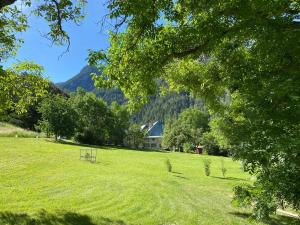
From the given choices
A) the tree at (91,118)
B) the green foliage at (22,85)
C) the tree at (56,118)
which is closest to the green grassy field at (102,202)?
the green foliage at (22,85)

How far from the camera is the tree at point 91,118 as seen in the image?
75375 mm

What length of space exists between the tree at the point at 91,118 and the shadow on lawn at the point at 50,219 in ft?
207

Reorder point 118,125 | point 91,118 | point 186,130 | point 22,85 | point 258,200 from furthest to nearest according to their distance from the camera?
point 186,130, point 118,125, point 91,118, point 22,85, point 258,200

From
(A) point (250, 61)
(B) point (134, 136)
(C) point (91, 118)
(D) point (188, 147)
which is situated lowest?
(D) point (188, 147)

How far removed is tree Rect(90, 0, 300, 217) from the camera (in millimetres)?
6328

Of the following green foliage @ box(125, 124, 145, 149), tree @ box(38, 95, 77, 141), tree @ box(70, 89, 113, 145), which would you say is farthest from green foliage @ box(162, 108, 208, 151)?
tree @ box(38, 95, 77, 141)

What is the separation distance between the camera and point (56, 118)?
6150cm

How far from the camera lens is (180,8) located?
9383mm

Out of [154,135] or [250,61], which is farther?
[154,135]

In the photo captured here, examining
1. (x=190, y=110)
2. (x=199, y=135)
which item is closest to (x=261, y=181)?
(x=199, y=135)

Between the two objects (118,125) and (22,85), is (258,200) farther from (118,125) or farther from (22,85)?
(118,125)

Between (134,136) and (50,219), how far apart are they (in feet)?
286

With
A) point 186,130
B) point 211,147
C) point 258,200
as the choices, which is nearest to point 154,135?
point 186,130

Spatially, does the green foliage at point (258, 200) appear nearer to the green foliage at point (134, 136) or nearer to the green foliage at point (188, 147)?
the green foliage at point (188, 147)
